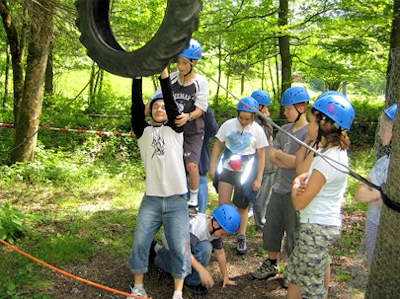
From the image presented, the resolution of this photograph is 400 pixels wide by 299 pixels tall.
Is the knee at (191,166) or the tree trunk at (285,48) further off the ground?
the tree trunk at (285,48)

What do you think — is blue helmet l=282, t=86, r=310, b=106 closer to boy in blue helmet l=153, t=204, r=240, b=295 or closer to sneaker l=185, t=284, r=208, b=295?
boy in blue helmet l=153, t=204, r=240, b=295

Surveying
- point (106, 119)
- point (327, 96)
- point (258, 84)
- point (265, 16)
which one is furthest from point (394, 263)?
point (258, 84)

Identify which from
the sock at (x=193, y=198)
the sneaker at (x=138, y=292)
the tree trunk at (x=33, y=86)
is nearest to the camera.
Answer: the sneaker at (x=138, y=292)

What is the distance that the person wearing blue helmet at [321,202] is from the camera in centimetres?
264

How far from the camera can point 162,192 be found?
3160mm

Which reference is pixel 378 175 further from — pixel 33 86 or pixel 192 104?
pixel 33 86

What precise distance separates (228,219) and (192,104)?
3.65 ft

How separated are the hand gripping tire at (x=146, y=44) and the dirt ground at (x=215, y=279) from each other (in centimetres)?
214

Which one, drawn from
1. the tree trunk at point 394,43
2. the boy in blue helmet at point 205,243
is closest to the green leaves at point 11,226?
the boy in blue helmet at point 205,243

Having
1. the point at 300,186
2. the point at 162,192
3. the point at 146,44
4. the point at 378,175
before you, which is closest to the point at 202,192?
the point at 162,192

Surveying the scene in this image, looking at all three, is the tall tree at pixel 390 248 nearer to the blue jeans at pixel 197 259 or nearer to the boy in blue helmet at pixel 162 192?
the boy in blue helmet at pixel 162 192

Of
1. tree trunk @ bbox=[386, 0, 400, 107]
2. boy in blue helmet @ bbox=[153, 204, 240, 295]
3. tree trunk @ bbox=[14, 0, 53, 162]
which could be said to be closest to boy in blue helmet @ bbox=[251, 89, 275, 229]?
tree trunk @ bbox=[386, 0, 400, 107]

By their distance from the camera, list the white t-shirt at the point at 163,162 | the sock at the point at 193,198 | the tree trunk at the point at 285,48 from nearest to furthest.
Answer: the white t-shirt at the point at 163,162
the sock at the point at 193,198
the tree trunk at the point at 285,48

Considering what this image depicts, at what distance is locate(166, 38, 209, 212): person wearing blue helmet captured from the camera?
3729mm
